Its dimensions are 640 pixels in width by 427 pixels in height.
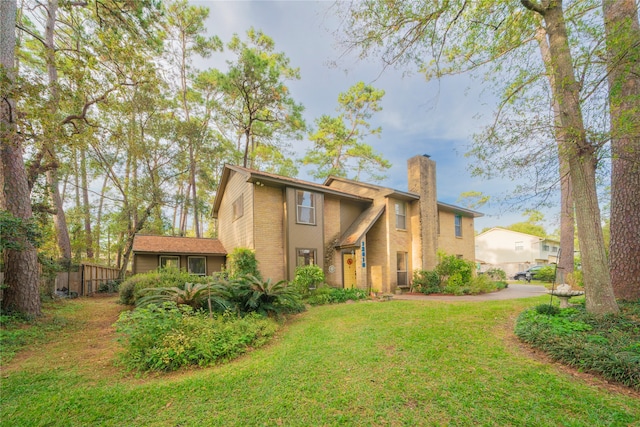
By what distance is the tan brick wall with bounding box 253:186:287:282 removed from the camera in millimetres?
11039

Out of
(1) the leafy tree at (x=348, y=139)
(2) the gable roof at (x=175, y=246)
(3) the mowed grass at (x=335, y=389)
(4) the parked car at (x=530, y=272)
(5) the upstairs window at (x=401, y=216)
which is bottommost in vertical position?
(4) the parked car at (x=530, y=272)

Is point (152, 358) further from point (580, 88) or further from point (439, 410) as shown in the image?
point (580, 88)

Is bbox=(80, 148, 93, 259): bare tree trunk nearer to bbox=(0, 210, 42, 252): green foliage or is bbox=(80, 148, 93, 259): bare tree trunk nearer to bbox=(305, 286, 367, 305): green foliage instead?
bbox=(0, 210, 42, 252): green foliage

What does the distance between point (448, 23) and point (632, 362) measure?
7.00 metres

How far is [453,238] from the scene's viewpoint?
17.2m

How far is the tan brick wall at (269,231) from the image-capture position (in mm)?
11039

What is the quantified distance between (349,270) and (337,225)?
232 cm

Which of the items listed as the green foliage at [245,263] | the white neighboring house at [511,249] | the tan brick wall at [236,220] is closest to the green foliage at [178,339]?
the green foliage at [245,263]

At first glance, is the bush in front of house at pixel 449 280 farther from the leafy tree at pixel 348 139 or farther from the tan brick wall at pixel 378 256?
the leafy tree at pixel 348 139

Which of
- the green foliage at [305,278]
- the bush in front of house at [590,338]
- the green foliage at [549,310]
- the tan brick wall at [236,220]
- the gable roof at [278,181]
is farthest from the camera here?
the tan brick wall at [236,220]

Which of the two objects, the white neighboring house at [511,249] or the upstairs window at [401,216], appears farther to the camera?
the white neighboring house at [511,249]

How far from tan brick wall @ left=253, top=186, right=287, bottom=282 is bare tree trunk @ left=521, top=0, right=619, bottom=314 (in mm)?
9332

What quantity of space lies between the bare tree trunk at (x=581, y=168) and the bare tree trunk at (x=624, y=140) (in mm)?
467

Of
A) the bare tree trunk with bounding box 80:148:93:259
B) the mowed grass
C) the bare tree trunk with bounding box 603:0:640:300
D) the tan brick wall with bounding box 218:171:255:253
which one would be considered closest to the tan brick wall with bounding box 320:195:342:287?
the tan brick wall with bounding box 218:171:255:253
